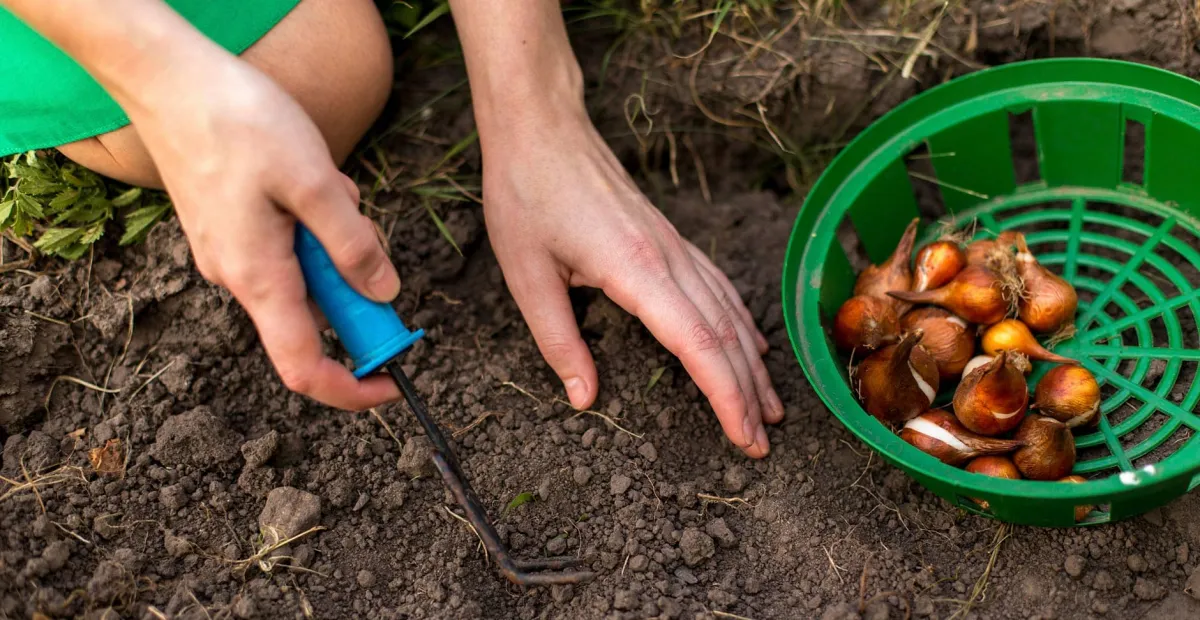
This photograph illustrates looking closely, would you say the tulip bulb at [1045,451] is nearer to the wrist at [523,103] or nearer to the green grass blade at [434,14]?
the wrist at [523,103]

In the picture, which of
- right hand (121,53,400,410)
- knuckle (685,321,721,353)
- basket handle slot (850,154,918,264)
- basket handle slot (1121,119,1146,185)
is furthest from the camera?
basket handle slot (1121,119,1146,185)

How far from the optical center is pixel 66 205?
4.93 feet

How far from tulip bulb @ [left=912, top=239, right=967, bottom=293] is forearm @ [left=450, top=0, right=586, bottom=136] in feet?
1.98

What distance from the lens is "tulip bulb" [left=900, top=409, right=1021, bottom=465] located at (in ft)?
4.22

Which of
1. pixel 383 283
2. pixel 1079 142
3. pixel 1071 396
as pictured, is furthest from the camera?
pixel 1079 142

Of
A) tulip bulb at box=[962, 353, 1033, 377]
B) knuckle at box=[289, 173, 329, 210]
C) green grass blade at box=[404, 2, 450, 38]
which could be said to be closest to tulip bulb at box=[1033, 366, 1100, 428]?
tulip bulb at box=[962, 353, 1033, 377]

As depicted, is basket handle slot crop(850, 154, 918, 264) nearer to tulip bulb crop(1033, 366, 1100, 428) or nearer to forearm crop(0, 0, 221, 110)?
tulip bulb crop(1033, 366, 1100, 428)

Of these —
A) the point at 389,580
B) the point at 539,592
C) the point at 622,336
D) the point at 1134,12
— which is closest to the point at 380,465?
the point at 389,580

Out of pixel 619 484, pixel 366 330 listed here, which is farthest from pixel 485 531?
pixel 366 330

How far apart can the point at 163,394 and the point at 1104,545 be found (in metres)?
1.38

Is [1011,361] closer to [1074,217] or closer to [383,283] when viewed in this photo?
[1074,217]

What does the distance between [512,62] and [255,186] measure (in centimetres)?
62

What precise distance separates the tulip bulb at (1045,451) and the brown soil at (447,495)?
0.31ft

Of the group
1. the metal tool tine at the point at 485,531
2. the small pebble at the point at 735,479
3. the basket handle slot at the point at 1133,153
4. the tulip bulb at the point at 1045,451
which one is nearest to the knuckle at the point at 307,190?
the metal tool tine at the point at 485,531
